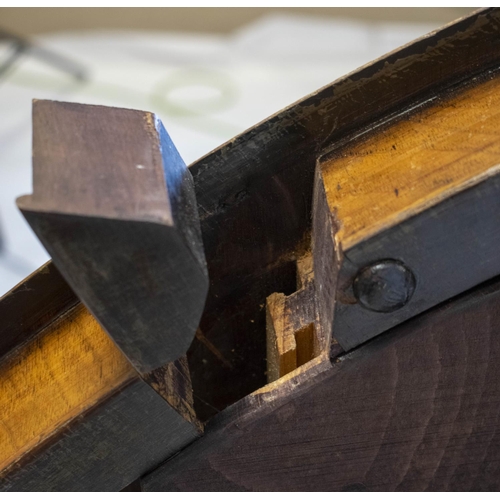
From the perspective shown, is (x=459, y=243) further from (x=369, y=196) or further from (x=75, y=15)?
(x=75, y=15)

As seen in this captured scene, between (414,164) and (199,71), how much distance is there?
211 centimetres


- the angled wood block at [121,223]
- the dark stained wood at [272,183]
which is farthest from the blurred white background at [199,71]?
the angled wood block at [121,223]

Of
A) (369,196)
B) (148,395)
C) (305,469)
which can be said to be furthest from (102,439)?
(369,196)

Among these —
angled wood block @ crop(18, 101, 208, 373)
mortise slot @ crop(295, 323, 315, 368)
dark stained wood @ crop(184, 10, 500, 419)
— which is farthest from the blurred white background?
angled wood block @ crop(18, 101, 208, 373)

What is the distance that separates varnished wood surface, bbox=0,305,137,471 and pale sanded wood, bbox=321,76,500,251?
8.6 inches

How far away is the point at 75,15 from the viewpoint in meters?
2.63

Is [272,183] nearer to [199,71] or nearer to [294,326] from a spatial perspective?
[294,326]

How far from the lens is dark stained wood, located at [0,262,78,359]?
586mm

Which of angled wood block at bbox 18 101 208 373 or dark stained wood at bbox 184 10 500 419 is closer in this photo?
angled wood block at bbox 18 101 208 373

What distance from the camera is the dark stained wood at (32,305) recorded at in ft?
1.92

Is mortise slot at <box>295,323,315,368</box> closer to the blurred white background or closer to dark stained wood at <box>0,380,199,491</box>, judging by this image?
dark stained wood at <box>0,380,199,491</box>

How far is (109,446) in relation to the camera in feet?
1.82

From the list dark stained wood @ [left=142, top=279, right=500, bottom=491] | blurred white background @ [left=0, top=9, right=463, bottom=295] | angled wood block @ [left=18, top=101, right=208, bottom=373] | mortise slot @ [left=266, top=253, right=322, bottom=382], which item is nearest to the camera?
angled wood block @ [left=18, top=101, right=208, bottom=373]
